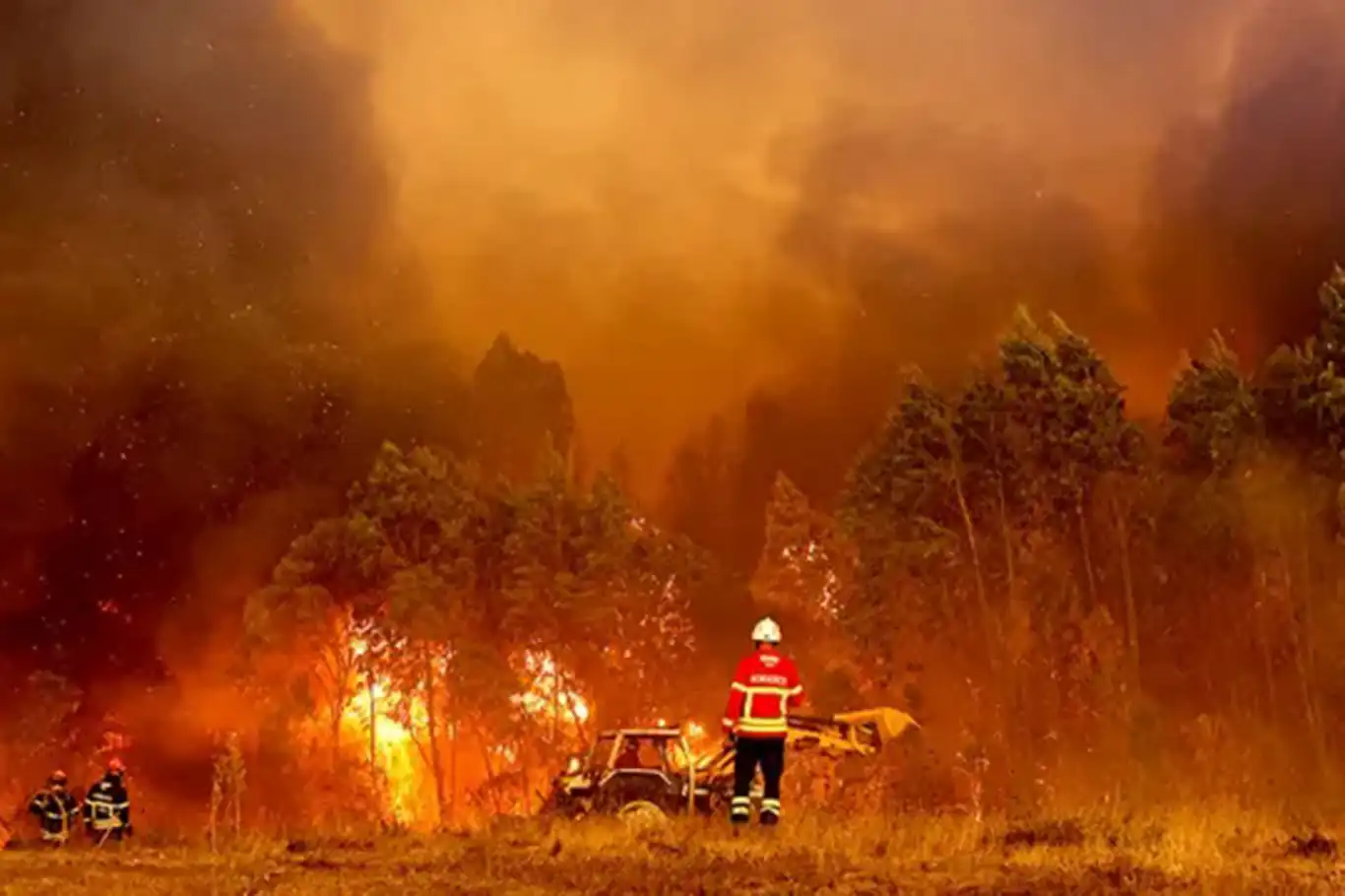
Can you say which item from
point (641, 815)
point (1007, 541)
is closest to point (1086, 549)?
point (1007, 541)

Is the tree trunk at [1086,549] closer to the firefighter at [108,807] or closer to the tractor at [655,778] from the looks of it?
the tractor at [655,778]

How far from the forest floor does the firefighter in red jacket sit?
860mm

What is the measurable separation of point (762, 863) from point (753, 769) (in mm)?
4298

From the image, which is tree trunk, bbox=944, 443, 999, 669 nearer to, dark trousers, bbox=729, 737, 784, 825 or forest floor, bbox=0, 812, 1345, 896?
dark trousers, bbox=729, 737, 784, 825

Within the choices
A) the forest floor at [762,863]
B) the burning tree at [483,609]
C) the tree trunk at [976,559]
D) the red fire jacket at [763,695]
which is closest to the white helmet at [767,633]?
the red fire jacket at [763,695]

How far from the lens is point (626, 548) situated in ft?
140

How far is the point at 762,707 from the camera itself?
1415cm

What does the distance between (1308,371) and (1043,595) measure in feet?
33.4

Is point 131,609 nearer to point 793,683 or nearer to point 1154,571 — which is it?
point 1154,571

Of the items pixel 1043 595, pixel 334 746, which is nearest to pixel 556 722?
pixel 334 746

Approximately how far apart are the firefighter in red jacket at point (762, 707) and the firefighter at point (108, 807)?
399 inches

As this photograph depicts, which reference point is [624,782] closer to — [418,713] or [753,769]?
[753,769]

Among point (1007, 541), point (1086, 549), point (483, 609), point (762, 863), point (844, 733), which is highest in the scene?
point (1007, 541)

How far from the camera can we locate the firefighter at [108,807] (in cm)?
1925
